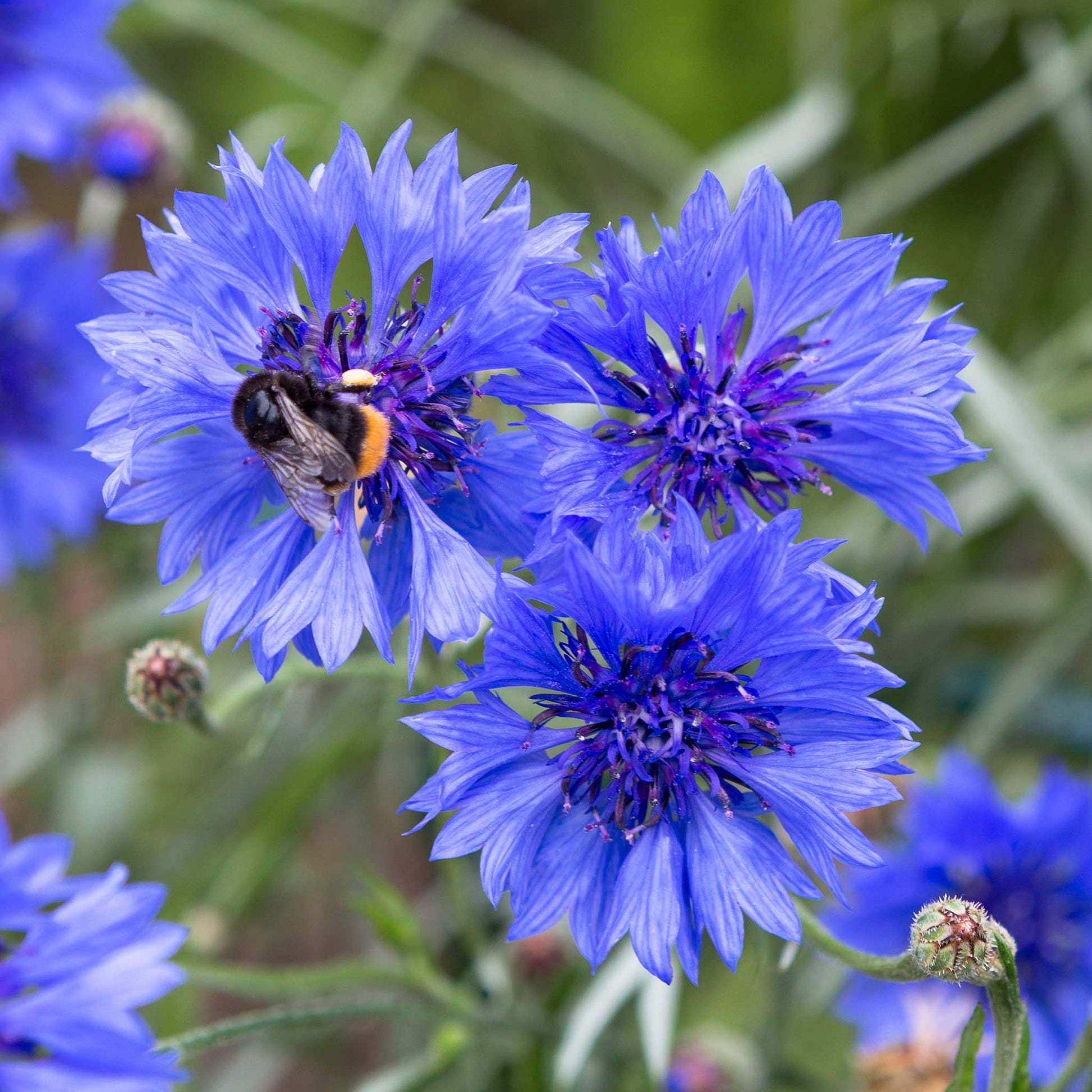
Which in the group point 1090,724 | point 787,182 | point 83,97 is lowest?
point 1090,724

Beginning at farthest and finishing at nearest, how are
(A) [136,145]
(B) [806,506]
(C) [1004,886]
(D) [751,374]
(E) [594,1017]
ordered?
(B) [806,506] < (A) [136,145] < (C) [1004,886] < (E) [594,1017] < (D) [751,374]

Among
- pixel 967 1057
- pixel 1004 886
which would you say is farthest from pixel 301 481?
pixel 1004 886

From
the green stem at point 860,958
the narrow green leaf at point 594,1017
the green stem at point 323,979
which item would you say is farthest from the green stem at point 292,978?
the green stem at point 860,958

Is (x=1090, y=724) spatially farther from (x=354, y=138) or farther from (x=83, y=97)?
(x=83, y=97)

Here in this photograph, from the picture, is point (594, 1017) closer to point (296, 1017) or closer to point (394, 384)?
point (296, 1017)

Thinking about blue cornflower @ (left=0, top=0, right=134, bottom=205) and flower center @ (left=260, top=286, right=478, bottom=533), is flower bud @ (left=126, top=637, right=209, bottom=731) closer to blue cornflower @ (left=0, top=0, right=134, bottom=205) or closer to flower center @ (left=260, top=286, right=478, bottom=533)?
flower center @ (left=260, top=286, right=478, bottom=533)

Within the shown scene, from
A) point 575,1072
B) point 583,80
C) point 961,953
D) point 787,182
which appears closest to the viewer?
point 961,953

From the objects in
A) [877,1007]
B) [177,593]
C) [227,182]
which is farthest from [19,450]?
[877,1007]
